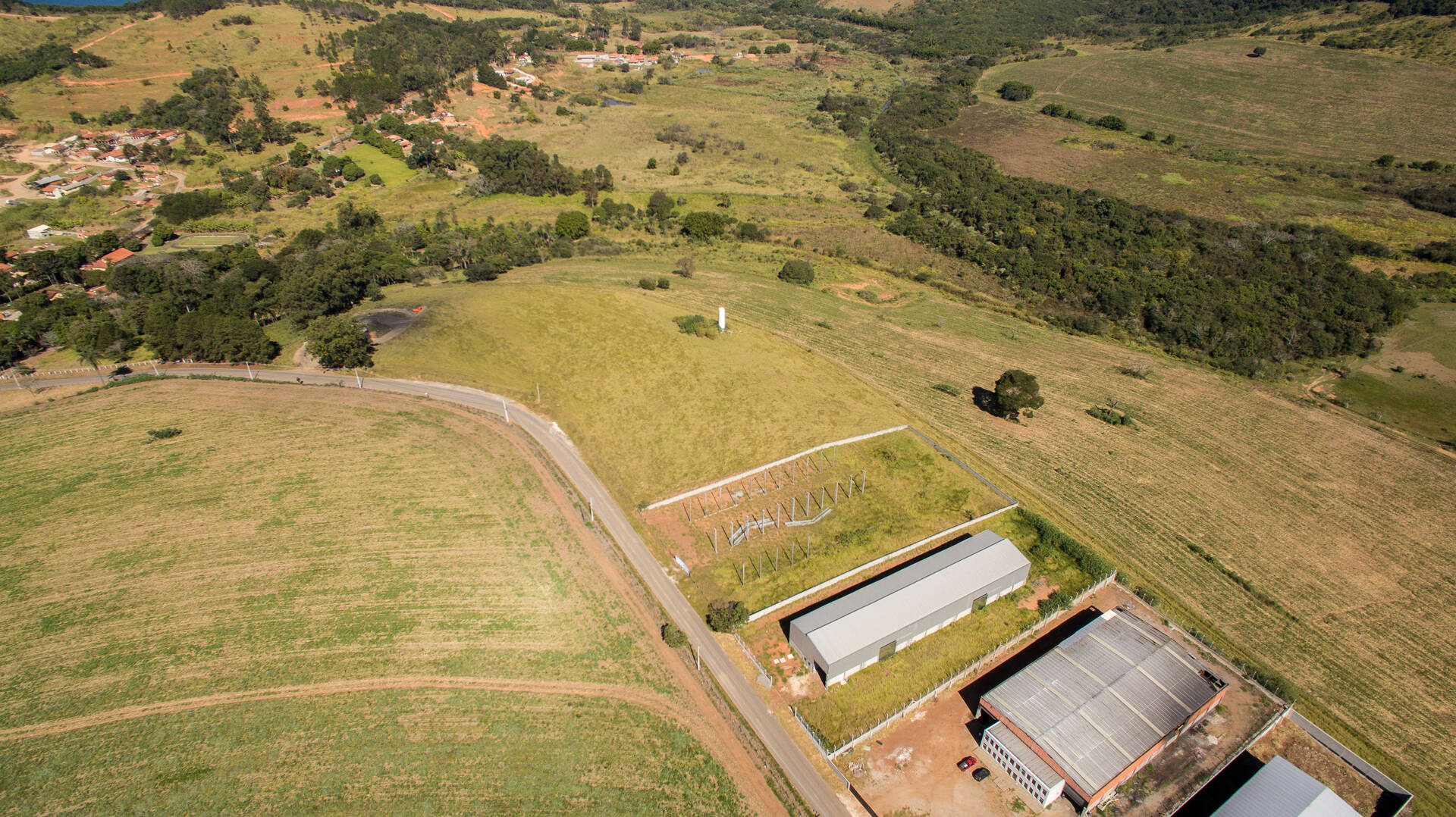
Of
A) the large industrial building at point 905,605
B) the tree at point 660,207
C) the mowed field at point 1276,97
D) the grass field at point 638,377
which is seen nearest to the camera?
the large industrial building at point 905,605

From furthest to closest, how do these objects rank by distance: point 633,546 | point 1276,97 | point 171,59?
point 171,59, point 1276,97, point 633,546

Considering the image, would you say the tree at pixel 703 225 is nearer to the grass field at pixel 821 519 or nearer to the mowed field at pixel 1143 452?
the mowed field at pixel 1143 452

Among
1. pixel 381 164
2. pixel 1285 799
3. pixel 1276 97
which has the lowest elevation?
pixel 381 164

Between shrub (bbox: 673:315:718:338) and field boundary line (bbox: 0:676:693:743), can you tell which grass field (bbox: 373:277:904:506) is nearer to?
shrub (bbox: 673:315:718:338)

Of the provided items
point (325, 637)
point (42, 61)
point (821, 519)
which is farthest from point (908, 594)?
point (42, 61)

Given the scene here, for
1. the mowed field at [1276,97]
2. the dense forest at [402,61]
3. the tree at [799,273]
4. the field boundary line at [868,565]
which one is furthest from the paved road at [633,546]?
the mowed field at [1276,97]

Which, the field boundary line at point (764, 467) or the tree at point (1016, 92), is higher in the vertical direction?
the tree at point (1016, 92)

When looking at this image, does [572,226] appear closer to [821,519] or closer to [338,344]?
[338,344]
